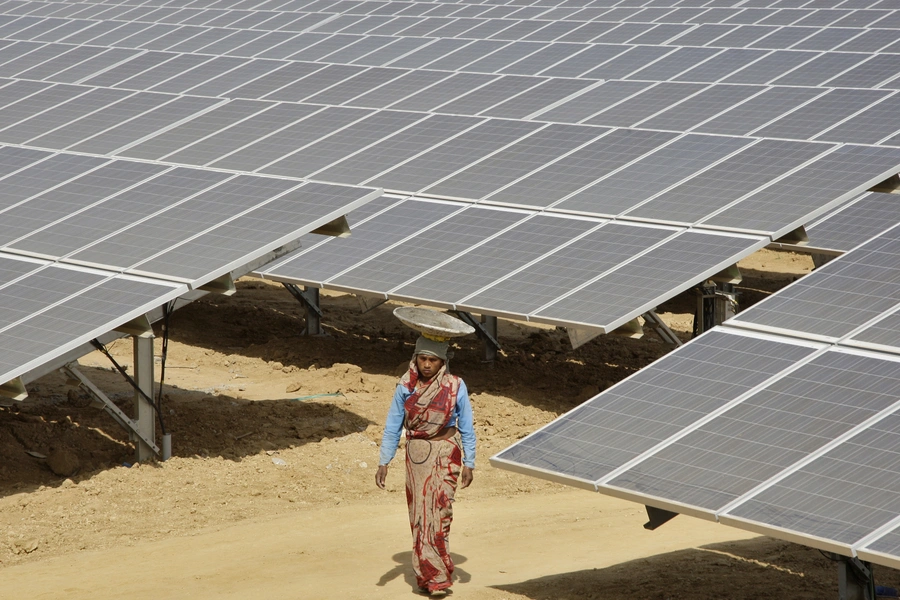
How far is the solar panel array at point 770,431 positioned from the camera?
7.30 metres

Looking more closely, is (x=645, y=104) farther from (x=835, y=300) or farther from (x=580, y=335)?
(x=835, y=300)

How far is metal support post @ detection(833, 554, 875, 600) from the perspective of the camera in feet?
25.4

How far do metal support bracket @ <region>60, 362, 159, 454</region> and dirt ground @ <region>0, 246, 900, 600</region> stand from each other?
0.30 metres

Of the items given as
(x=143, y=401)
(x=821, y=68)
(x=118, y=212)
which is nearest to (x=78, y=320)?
(x=143, y=401)

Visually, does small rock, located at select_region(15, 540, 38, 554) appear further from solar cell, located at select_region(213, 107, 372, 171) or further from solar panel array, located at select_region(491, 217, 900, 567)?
solar cell, located at select_region(213, 107, 372, 171)

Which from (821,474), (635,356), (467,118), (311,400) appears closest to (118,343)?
(311,400)

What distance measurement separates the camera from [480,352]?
16953 millimetres

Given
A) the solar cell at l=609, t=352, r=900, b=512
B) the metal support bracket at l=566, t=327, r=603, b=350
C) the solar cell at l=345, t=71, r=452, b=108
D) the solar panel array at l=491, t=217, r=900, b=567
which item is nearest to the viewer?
the solar panel array at l=491, t=217, r=900, b=567

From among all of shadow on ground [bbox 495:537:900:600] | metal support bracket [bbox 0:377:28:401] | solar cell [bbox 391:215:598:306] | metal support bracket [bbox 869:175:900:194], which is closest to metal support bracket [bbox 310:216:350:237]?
solar cell [bbox 391:215:598:306]

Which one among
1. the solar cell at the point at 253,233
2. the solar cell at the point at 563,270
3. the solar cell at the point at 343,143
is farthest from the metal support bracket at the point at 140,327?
the solar cell at the point at 343,143

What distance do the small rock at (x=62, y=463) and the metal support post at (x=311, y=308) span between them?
5955mm

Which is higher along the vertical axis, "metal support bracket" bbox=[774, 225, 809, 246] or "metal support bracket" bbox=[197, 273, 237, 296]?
"metal support bracket" bbox=[197, 273, 237, 296]

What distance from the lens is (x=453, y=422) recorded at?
8820mm

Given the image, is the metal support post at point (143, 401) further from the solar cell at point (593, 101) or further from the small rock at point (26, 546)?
the solar cell at point (593, 101)
